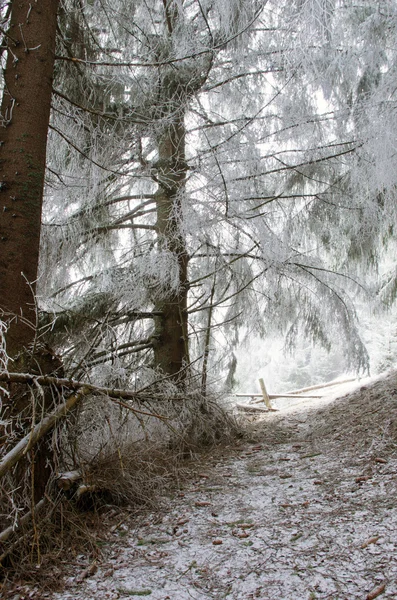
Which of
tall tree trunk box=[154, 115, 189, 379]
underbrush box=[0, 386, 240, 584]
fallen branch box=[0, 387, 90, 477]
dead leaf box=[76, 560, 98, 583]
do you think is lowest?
dead leaf box=[76, 560, 98, 583]

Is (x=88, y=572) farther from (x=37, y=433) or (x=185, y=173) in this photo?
(x=185, y=173)

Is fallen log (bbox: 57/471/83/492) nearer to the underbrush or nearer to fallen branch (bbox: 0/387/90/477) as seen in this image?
the underbrush

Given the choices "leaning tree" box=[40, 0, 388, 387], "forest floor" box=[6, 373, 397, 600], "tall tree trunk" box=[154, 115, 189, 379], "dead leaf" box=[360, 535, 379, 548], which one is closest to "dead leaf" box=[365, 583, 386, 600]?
"forest floor" box=[6, 373, 397, 600]

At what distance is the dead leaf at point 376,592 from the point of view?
61.5 inches

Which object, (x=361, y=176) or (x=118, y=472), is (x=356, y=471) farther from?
(x=361, y=176)

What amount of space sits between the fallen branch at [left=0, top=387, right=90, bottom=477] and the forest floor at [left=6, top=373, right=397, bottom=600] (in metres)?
0.55

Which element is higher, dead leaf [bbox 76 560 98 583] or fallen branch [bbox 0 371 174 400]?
fallen branch [bbox 0 371 174 400]

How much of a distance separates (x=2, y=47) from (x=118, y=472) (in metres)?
2.76

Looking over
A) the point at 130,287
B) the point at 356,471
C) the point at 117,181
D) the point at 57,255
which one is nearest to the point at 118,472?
the point at 356,471

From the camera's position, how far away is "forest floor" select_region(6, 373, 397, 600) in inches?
68.8

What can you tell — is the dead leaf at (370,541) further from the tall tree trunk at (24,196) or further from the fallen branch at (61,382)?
the tall tree trunk at (24,196)

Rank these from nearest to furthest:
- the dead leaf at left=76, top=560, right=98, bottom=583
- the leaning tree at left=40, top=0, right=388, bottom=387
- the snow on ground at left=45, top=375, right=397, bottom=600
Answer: the snow on ground at left=45, top=375, right=397, bottom=600, the dead leaf at left=76, top=560, right=98, bottom=583, the leaning tree at left=40, top=0, right=388, bottom=387

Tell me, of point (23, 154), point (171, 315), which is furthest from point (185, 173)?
point (23, 154)

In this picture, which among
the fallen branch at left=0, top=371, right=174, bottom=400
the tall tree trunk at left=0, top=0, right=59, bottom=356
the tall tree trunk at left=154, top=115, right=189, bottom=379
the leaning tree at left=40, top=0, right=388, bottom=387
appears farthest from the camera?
the tall tree trunk at left=154, top=115, right=189, bottom=379
